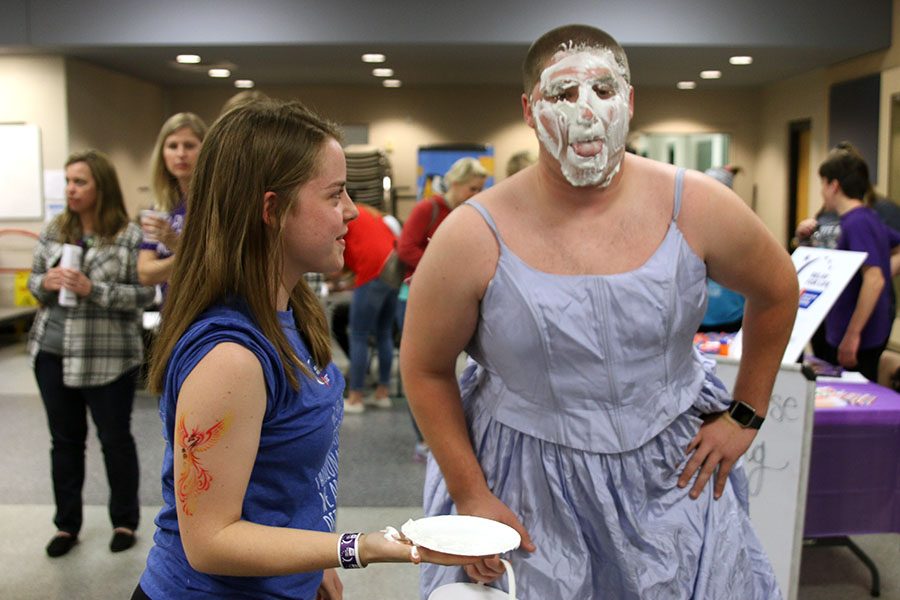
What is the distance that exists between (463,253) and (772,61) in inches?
319

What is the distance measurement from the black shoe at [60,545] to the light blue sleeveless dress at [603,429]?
91.7 inches

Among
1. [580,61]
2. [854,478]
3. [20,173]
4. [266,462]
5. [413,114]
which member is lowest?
[854,478]

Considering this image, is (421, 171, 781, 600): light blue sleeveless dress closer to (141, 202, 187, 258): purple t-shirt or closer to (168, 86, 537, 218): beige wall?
(141, 202, 187, 258): purple t-shirt

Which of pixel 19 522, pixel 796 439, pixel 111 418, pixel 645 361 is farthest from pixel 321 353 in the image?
pixel 19 522

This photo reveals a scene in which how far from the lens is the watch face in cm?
170

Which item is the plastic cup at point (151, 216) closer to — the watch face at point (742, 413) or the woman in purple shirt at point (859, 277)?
the watch face at point (742, 413)

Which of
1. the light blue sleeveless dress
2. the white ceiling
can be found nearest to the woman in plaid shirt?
the light blue sleeveless dress

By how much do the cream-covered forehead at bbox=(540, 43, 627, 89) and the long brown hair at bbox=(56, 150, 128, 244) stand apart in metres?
2.20

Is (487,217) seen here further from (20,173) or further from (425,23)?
(20,173)

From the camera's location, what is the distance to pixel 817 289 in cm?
314

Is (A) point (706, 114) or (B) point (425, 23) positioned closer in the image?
(B) point (425, 23)

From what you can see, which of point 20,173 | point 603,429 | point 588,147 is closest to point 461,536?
point 603,429

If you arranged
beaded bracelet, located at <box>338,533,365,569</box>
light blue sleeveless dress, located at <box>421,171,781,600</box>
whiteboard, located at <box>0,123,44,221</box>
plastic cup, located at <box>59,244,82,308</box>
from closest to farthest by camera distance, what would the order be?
beaded bracelet, located at <box>338,533,365,569</box>
light blue sleeveless dress, located at <box>421,171,781,600</box>
plastic cup, located at <box>59,244,82,308</box>
whiteboard, located at <box>0,123,44,221</box>

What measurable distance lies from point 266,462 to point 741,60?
329 inches
